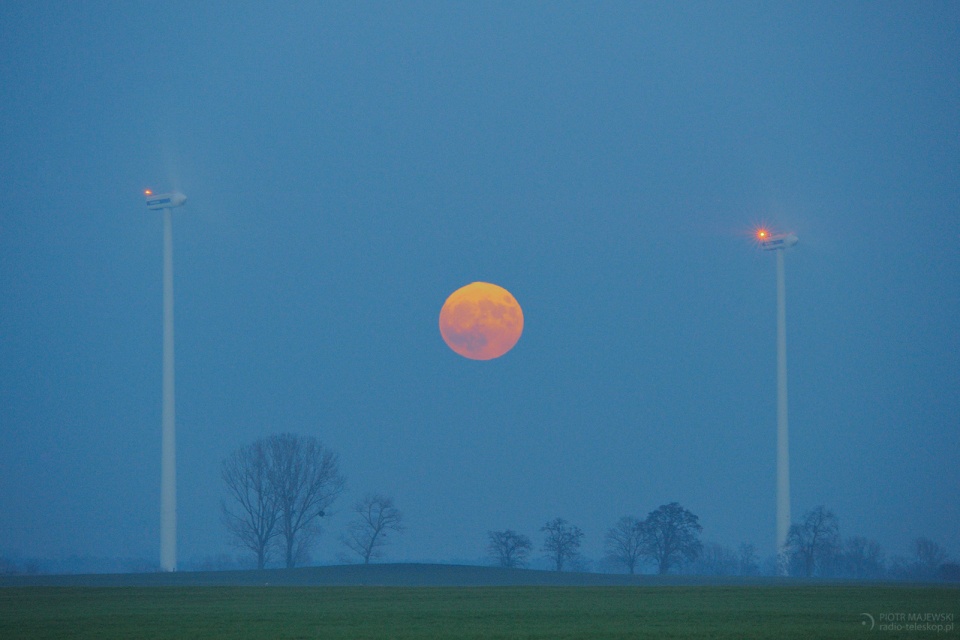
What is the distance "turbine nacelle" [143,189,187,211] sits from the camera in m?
92.2

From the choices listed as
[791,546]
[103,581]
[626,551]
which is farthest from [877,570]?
[103,581]

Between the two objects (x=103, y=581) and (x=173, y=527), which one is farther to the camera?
(x=173, y=527)

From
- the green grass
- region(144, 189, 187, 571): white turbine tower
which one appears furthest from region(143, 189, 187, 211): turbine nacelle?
the green grass

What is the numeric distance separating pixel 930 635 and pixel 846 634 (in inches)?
76.5

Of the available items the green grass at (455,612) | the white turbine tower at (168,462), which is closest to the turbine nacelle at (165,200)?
the white turbine tower at (168,462)

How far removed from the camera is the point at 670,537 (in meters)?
95.0

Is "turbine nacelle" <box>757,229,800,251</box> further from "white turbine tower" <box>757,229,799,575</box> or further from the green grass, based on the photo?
the green grass

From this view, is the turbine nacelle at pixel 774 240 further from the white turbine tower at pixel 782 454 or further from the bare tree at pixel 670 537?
the bare tree at pixel 670 537

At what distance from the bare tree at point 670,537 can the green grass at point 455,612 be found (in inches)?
1651

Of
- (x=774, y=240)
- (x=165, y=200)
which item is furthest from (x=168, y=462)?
(x=774, y=240)

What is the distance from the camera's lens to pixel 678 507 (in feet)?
318

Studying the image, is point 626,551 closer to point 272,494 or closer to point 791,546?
point 791,546

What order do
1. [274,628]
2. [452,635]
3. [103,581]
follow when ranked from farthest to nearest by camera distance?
[103,581], [274,628], [452,635]

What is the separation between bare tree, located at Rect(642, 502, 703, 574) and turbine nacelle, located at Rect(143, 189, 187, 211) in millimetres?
47869
